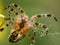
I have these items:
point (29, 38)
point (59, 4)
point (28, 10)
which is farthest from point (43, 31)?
point (59, 4)

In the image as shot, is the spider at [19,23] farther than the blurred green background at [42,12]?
No

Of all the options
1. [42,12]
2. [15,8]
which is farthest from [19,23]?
[42,12]

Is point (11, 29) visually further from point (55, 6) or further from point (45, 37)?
point (55, 6)

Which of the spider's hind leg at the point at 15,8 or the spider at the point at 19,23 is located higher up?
the spider's hind leg at the point at 15,8

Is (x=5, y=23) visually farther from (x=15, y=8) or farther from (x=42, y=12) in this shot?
(x=42, y=12)

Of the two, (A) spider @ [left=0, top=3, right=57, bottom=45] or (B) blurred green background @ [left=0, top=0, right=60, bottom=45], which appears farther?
(B) blurred green background @ [left=0, top=0, right=60, bottom=45]

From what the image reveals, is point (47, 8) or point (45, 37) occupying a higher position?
point (47, 8)
